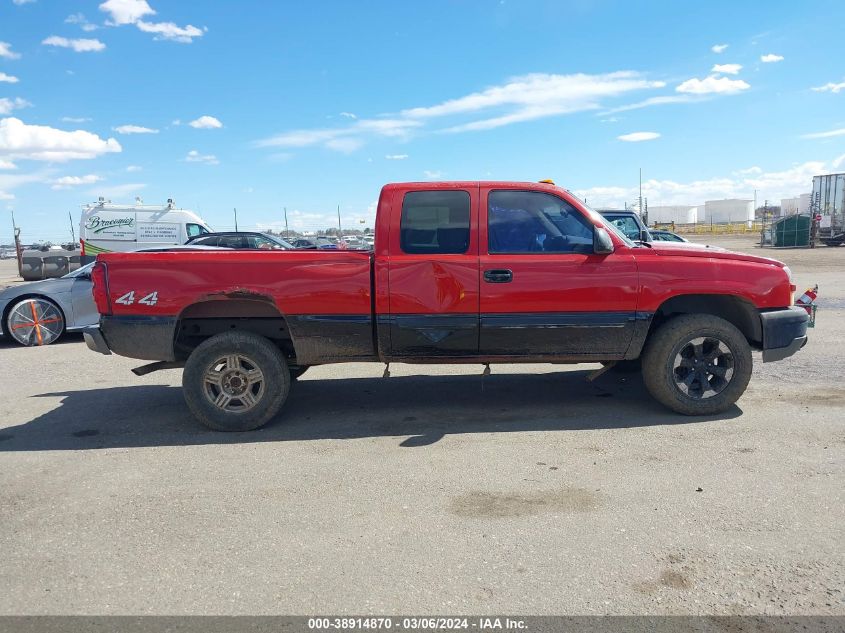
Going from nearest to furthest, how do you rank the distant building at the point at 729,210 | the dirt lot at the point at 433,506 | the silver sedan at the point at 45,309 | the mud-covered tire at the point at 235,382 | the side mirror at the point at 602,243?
the dirt lot at the point at 433,506 < the side mirror at the point at 602,243 < the mud-covered tire at the point at 235,382 < the silver sedan at the point at 45,309 < the distant building at the point at 729,210

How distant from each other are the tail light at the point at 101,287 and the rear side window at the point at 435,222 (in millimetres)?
2426

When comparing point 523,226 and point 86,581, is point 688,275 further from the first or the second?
point 86,581

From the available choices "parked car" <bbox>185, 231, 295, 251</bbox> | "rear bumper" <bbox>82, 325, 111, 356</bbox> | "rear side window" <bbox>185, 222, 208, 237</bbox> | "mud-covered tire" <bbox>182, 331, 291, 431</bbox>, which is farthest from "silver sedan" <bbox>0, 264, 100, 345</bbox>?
"rear side window" <bbox>185, 222, 208, 237</bbox>

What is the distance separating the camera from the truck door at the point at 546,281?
5.01m

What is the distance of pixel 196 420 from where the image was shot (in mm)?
5480

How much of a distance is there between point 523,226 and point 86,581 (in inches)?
150

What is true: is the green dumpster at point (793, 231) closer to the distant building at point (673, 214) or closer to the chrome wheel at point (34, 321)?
the chrome wheel at point (34, 321)

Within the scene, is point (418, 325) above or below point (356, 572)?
A: above

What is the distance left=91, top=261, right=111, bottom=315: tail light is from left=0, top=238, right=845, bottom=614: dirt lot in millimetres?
1056

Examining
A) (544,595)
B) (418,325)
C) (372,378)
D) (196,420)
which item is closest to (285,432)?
(196,420)

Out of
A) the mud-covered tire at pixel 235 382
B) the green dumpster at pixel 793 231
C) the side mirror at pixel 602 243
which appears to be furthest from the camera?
the green dumpster at pixel 793 231

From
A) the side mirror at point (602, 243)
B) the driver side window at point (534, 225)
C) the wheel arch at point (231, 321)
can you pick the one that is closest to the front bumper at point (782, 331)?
the side mirror at point (602, 243)

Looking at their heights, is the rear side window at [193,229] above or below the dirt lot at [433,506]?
above

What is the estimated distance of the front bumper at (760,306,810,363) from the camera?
516cm
